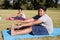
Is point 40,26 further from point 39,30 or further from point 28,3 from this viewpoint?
point 28,3

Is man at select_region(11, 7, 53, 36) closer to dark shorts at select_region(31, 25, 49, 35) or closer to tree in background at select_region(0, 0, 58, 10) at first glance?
dark shorts at select_region(31, 25, 49, 35)

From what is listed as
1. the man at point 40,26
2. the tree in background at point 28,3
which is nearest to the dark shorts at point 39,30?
the man at point 40,26

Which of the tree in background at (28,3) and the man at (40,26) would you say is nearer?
the man at (40,26)

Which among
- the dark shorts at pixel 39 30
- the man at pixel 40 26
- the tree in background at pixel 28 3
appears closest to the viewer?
the man at pixel 40 26

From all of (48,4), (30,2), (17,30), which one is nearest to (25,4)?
(30,2)

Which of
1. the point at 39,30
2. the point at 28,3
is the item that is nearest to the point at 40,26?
the point at 39,30

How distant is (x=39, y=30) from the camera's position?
675 cm

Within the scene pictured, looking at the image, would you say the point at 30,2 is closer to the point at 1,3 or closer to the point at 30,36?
the point at 1,3

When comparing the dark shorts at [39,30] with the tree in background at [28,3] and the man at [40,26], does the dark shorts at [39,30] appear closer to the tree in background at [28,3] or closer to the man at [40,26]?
the man at [40,26]

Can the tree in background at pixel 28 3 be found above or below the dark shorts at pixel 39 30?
below

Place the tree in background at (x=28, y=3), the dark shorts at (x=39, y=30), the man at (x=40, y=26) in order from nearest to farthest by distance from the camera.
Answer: the man at (x=40, y=26)
the dark shorts at (x=39, y=30)
the tree in background at (x=28, y=3)

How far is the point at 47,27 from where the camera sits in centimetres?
672

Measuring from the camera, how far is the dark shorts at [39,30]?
264 inches

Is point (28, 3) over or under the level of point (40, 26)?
under
